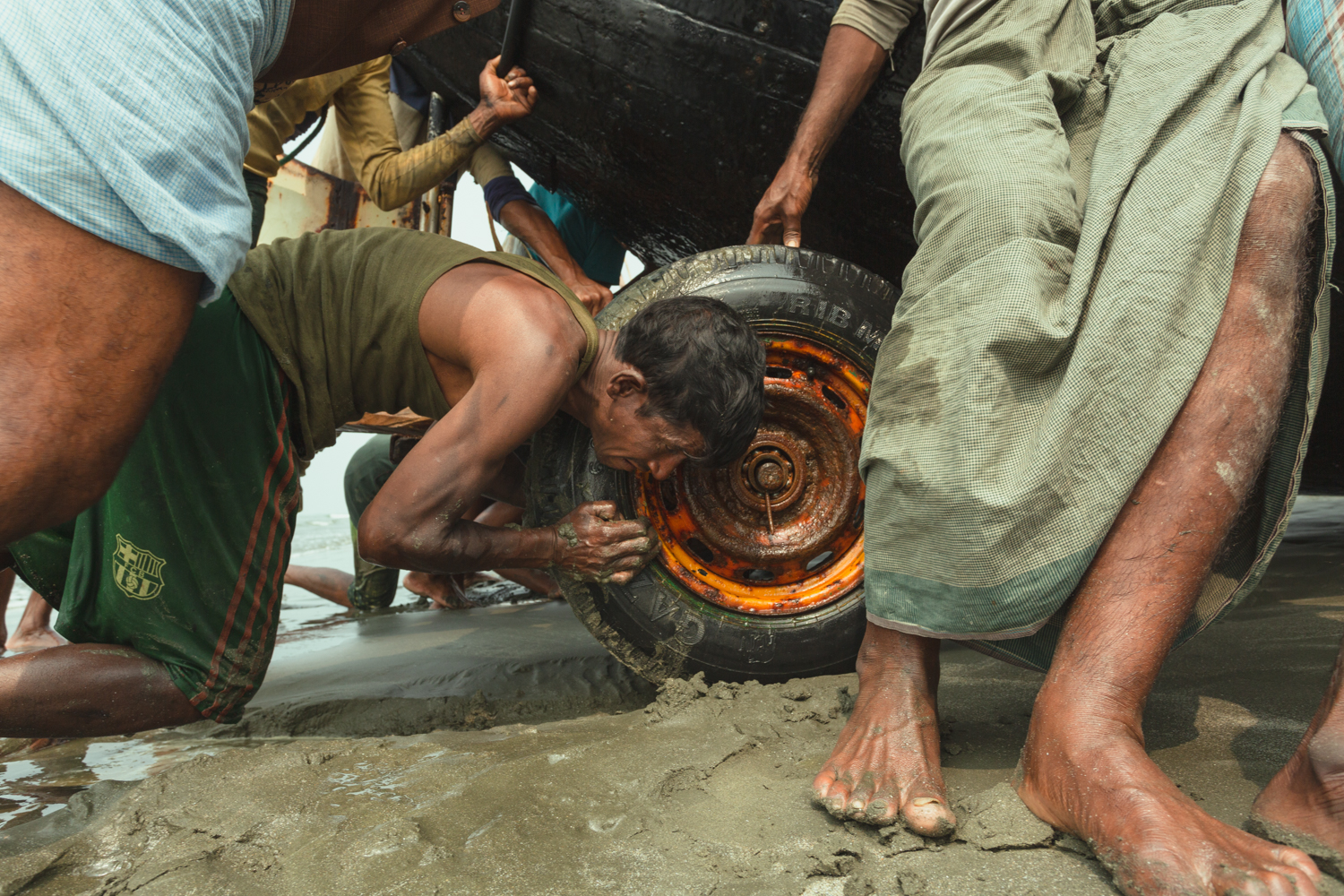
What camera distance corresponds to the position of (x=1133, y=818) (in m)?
0.99

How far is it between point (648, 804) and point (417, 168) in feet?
8.74

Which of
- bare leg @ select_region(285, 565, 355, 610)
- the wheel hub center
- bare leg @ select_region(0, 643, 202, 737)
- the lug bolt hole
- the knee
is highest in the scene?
the knee

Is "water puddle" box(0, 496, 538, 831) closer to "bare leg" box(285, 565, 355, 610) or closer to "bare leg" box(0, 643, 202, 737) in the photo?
"bare leg" box(0, 643, 202, 737)

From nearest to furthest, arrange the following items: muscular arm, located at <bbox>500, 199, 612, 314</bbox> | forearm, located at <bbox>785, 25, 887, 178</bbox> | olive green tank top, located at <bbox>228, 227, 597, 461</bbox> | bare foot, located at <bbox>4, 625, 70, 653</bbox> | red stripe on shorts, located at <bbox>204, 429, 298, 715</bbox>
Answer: red stripe on shorts, located at <bbox>204, 429, 298, 715</bbox> → olive green tank top, located at <bbox>228, 227, 597, 461</bbox> → forearm, located at <bbox>785, 25, 887, 178</bbox> → bare foot, located at <bbox>4, 625, 70, 653</bbox> → muscular arm, located at <bbox>500, 199, 612, 314</bbox>

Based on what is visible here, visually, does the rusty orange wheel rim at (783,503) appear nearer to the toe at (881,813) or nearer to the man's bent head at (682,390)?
the man's bent head at (682,390)

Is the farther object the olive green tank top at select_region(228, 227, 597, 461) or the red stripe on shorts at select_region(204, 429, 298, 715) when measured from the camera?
the olive green tank top at select_region(228, 227, 597, 461)

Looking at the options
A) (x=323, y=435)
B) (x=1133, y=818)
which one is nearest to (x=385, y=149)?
(x=323, y=435)

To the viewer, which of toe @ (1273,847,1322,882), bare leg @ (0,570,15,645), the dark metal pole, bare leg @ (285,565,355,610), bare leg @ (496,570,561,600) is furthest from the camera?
bare leg @ (285,565,355,610)

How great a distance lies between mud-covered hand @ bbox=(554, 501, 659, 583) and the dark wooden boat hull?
1.20 metres

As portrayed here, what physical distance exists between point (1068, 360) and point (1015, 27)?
74 centimetres

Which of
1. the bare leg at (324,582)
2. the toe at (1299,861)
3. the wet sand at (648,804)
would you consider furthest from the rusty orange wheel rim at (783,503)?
the bare leg at (324,582)

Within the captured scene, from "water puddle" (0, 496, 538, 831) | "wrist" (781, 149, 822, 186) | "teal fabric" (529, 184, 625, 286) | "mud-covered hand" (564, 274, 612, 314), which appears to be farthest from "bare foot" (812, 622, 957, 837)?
"teal fabric" (529, 184, 625, 286)

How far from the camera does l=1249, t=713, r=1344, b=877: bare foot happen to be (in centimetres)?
96

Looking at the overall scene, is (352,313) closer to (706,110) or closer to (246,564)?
(246,564)
